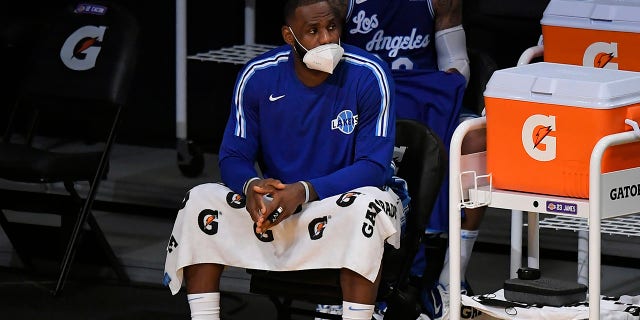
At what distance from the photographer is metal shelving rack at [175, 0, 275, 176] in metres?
6.85

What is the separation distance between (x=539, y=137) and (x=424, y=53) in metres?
1.65

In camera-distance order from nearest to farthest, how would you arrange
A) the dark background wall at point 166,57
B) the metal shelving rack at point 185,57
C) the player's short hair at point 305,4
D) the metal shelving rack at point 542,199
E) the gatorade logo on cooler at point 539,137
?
the metal shelving rack at point 542,199 < the gatorade logo on cooler at point 539,137 < the player's short hair at point 305,4 < the metal shelving rack at point 185,57 < the dark background wall at point 166,57

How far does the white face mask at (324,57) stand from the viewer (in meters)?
4.49

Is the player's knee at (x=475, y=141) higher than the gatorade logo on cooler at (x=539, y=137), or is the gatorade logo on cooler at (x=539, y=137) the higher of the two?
the gatorade logo on cooler at (x=539, y=137)

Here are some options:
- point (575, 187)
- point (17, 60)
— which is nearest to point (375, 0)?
point (575, 187)

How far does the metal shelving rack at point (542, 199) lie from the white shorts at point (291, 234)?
318 millimetres

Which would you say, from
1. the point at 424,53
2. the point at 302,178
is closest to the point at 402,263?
the point at 302,178

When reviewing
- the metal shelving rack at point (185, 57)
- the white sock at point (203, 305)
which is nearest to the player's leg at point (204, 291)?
the white sock at point (203, 305)

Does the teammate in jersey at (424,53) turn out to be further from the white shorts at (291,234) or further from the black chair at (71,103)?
the black chair at (71,103)

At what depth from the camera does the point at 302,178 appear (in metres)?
4.61

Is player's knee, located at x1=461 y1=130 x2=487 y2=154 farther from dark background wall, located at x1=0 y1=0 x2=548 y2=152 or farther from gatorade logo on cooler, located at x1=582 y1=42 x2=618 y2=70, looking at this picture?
dark background wall, located at x1=0 y1=0 x2=548 y2=152

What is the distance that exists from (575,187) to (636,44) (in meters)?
0.92

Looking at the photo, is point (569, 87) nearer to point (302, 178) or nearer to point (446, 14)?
point (302, 178)

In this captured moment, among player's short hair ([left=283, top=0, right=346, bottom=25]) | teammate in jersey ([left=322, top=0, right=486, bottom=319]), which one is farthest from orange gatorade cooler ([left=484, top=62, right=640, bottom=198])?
teammate in jersey ([left=322, top=0, right=486, bottom=319])
